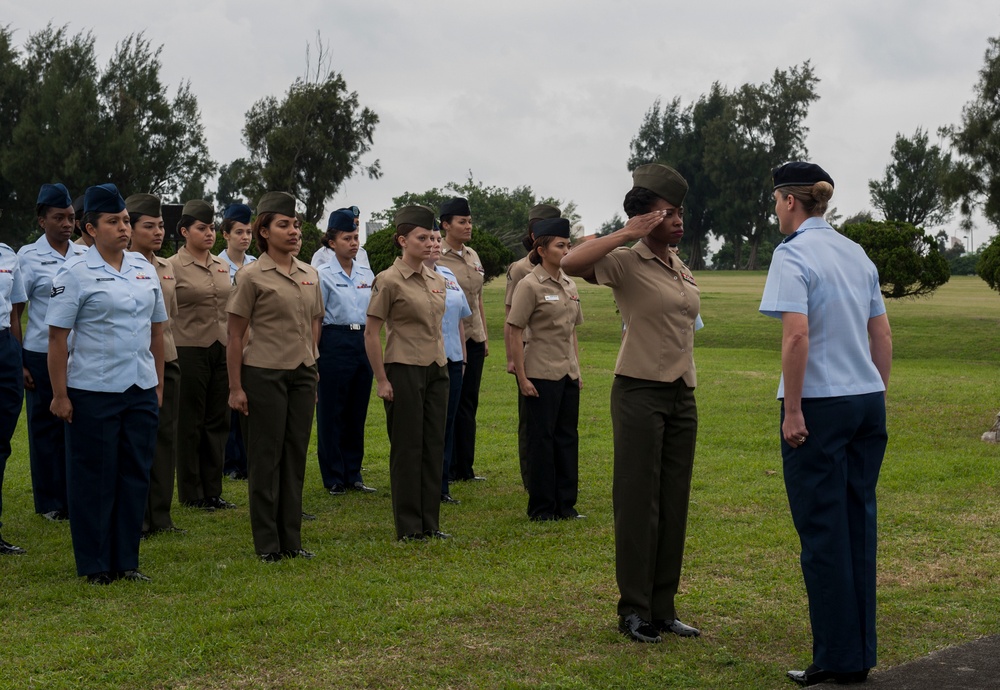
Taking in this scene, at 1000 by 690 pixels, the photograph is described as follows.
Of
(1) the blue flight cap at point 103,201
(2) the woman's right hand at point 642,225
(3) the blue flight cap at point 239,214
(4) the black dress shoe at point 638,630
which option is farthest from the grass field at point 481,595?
(3) the blue flight cap at point 239,214

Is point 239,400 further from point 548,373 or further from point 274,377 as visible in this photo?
point 548,373

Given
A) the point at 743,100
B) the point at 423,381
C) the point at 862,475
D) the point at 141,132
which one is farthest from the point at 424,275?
the point at 743,100

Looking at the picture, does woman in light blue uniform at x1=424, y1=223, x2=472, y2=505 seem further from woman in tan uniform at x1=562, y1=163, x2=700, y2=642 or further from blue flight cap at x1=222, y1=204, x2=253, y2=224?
woman in tan uniform at x1=562, y1=163, x2=700, y2=642

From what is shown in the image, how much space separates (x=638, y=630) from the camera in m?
5.34

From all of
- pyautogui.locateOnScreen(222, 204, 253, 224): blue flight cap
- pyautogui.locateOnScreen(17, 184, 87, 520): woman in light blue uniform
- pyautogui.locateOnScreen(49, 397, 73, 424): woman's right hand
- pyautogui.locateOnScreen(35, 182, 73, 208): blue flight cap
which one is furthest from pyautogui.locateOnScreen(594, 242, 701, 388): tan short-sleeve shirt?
pyautogui.locateOnScreen(222, 204, 253, 224): blue flight cap

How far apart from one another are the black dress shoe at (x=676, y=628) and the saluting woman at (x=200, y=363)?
4.34 m

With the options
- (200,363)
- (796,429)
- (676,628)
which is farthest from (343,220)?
(796,429)

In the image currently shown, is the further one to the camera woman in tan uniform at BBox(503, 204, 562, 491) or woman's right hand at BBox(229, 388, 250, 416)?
woman in tan uniform at BBox(503, 204, 562, 491)

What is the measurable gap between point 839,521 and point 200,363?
5.66 metres

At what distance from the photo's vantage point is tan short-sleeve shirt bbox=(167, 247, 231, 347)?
8852 mm

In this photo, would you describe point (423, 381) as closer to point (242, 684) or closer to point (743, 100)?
point (242, 684)

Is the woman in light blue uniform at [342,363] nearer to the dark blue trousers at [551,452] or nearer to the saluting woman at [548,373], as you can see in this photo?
the saluting woman at [548,373]

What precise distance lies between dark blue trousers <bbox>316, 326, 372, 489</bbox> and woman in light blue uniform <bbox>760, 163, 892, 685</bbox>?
5.38m

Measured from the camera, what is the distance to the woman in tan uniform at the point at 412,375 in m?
7.47
